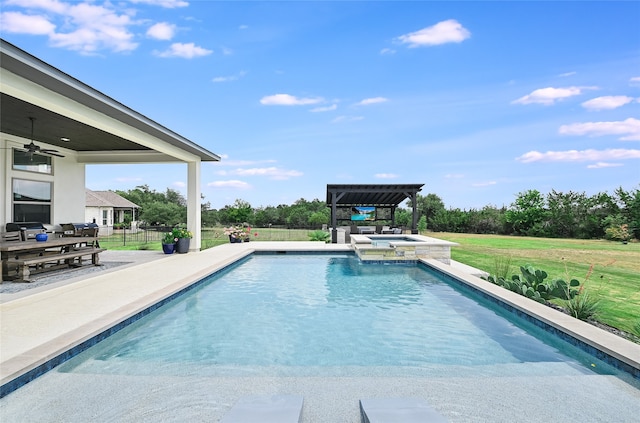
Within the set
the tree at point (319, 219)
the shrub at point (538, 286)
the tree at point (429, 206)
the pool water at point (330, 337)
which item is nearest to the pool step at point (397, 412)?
the pool water at point (330, 337)

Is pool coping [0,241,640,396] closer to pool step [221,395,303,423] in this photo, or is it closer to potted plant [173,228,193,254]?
pool step [221,395,303,423]

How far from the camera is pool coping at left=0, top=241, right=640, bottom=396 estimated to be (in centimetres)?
307

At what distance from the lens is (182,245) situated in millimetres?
10828

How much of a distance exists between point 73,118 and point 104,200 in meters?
21.2

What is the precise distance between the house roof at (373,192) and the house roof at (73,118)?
18.9ft

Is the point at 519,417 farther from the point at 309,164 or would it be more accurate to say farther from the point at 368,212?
the point at 309,164

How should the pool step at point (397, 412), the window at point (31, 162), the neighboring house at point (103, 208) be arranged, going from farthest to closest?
the neighboring house at point (103, 208), the window at point (31, 162), the pool step at point (397, 412)

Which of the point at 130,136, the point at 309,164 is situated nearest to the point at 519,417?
the point at 130,136

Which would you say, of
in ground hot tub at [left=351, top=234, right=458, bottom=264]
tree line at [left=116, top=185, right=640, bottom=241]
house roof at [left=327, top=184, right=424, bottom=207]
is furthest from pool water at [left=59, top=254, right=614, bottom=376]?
tree line at [left=116, top=185, right=640, bottom=241]

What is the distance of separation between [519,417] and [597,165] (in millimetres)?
23073

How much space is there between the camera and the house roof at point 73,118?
4336 mm

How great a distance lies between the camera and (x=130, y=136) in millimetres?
7457

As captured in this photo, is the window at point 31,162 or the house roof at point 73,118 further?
the window at point 31,162

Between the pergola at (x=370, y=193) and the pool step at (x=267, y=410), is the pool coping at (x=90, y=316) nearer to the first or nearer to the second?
the pool step at (x=267, y=410)
